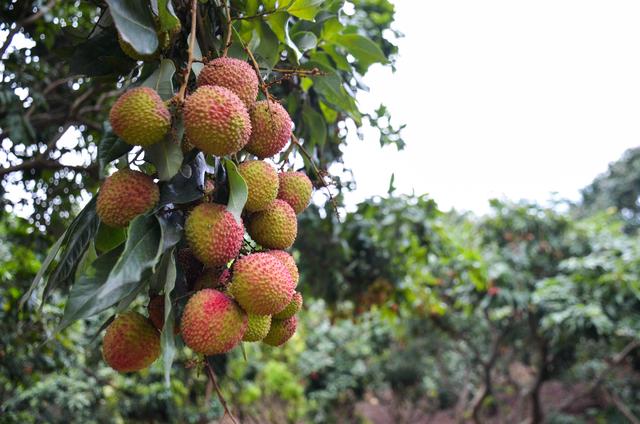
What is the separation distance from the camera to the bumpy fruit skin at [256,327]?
746 mm

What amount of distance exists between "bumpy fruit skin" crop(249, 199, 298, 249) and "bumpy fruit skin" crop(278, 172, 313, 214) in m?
0.08

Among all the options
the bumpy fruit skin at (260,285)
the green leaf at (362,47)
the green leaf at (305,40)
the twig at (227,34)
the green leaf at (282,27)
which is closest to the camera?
the bumpy fruit skin at (260,285)

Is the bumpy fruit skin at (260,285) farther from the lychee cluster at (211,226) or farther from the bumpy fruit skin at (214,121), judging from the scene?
the bumpy fruit skin at (214,121)

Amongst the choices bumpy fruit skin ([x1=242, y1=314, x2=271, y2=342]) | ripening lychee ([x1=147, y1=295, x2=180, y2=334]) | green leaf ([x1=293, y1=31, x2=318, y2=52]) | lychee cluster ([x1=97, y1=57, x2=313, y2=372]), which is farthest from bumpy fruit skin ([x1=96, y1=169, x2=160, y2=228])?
green leaf ([x1=293, y1=31, x2=318, y2=52])

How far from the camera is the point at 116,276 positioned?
58 centimetres

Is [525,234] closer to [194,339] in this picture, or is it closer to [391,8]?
[391,8]

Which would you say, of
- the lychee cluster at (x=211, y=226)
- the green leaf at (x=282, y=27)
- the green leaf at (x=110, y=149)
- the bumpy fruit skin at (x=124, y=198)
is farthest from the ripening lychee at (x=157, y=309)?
the green leaf at (x=282, y=27)

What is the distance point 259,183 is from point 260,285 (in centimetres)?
15

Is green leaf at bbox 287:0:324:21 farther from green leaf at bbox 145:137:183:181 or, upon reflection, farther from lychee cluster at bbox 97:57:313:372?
green leaf at bbox 145:137:183:181

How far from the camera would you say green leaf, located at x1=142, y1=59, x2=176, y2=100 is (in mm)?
730

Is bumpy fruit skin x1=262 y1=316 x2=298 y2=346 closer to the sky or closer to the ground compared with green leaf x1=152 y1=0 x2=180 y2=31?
closer to the ground

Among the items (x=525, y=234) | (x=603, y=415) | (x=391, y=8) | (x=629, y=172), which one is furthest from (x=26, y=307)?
(x=629, y=172)

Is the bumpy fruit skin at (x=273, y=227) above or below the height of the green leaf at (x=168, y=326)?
above

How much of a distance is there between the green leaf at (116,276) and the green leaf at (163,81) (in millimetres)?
189
